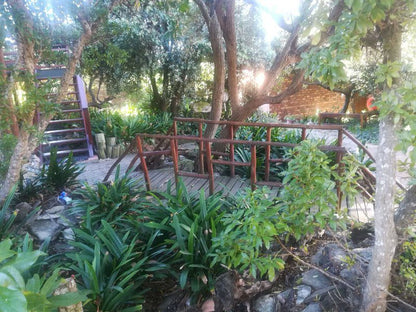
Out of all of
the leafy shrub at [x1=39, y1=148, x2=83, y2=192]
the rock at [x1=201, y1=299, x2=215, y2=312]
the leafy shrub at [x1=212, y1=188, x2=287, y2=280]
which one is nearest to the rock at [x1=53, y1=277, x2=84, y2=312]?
the leafy shrub at [x1=212, y1=188, x2=287, y2=280]

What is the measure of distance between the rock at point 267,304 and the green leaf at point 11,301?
1873 mm

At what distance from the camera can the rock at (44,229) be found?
Answer: 11.0ft

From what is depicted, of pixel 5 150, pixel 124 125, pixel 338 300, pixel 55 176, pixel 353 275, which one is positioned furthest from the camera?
pixel 124 125

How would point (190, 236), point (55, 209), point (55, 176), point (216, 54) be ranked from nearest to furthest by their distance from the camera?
1. point (190, 236)
2. point (55, 209)
3. point (55, 176)
4. point (216, 54)

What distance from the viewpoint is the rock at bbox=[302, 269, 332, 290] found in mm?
2207

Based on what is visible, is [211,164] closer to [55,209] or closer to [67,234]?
[67,234]

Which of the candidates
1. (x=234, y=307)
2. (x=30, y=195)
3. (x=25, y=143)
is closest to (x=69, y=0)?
(x=25, y=143)

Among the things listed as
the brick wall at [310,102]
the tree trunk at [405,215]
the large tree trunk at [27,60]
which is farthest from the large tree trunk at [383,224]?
the brick wall at [310,102]

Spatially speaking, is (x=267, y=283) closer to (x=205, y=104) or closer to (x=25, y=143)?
(x=25, y=143)

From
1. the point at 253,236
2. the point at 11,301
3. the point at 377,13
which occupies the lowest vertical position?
the point at 253,236

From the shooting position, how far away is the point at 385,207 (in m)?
1.65

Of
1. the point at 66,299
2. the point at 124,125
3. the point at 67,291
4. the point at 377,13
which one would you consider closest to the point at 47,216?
the point at 67,291

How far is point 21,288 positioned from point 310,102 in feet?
45.9

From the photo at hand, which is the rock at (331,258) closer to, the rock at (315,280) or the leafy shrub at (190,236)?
the rock at (315,280)
